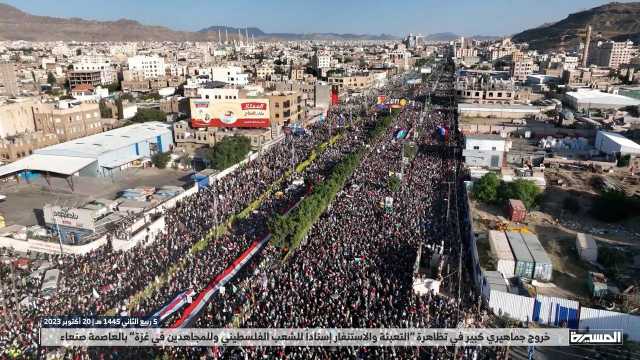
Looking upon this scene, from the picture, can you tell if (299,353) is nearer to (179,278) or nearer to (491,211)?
(179,278)

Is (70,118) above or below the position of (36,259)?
above

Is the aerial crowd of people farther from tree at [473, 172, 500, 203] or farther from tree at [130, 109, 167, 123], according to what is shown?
tree at [130, 109, 167, 123]

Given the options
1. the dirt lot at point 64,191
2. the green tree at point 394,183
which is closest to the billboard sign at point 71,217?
the dirt lot at point 64,191

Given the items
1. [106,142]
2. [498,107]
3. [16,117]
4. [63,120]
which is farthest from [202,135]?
[498,107]

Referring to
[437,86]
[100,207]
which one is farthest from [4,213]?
[437,86]

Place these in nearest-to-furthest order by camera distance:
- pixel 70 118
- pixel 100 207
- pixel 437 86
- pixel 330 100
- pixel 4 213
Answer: pixel 100 207
pixel 4 213
pixel 70 118
pixel 330 100
pixel 437 86

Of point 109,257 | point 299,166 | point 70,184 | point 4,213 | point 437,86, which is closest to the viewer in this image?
point 109,257
